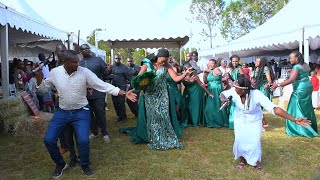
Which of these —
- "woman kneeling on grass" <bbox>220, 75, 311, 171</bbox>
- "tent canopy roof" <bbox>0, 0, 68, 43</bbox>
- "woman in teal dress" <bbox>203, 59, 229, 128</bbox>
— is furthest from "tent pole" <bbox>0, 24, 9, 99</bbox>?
"woman kneeling on grass" <bbox>220, 75, 311, 171</bbox>

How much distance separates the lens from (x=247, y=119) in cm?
451

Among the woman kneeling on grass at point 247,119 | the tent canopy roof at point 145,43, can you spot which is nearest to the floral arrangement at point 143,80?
the woman kneeling on grass at point 247,119

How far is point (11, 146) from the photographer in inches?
243

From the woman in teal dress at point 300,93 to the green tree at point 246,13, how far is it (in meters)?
31.0

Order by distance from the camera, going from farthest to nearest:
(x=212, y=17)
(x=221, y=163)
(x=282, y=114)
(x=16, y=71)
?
1. (x=212, y=17)
2. (x=16, y=71)
3. (x=221, y=163)
4. (x=282, y=114)

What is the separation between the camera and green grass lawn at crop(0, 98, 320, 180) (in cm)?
454

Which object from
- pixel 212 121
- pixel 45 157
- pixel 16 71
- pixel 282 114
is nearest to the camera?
pixel 282 114

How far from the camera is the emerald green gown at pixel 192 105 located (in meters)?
7.80

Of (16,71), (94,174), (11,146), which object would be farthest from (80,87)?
(16,71)

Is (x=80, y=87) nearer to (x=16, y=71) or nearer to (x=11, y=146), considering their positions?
(x=11, y=146)

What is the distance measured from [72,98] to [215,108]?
163 inches

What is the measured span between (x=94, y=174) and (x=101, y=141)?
5.91 ft

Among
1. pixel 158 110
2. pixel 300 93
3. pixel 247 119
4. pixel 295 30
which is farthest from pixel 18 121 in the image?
pixel 295 30

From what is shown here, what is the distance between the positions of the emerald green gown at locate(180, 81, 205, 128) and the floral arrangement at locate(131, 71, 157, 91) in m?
2.45
